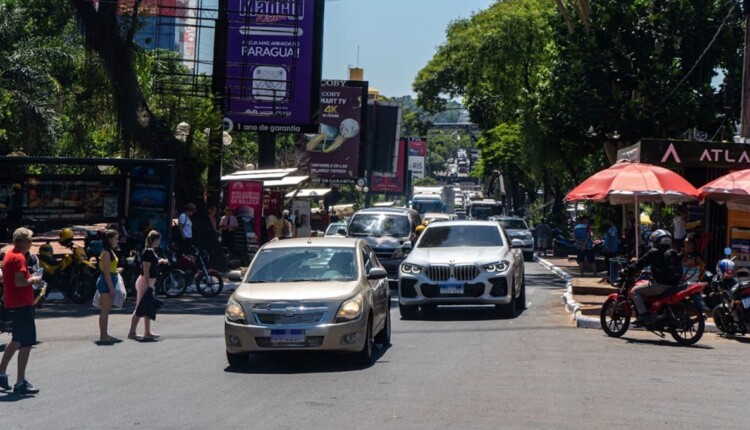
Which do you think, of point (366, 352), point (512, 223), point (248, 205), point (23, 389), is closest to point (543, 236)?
point (512, 223)

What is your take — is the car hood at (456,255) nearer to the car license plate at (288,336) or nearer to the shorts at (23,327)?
the car license plate at (288,336)

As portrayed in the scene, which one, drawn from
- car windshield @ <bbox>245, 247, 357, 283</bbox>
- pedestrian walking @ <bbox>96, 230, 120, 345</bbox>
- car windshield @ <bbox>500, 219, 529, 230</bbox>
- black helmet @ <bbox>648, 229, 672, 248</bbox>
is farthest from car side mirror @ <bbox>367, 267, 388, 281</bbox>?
car windshield @ <bbox>500, 219, 529, 230</bbox>

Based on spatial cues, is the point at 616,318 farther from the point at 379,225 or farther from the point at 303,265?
the point at 379,225

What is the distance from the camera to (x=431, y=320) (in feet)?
67.9

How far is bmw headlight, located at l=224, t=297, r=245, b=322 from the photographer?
13.8 metres

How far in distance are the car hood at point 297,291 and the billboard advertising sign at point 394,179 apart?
263ft

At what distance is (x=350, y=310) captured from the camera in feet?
45.1

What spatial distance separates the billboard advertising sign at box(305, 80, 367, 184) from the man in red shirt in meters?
46.9

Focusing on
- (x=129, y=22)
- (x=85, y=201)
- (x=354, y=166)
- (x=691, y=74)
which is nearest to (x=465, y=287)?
(x=85, y=201)

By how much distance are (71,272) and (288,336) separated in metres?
11.2

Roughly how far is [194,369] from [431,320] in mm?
7340

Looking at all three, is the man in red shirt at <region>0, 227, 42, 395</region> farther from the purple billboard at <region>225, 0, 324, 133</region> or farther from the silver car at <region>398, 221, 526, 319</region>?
the purple billboard at <region>225, 0, 324, 133</region>

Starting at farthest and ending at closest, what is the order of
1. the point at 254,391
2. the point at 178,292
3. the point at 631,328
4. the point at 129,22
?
the point at 129,22 < the point at 178,292 < the point at 631,328 < the point at 254,391

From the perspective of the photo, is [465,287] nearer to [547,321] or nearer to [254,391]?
[547,321]
